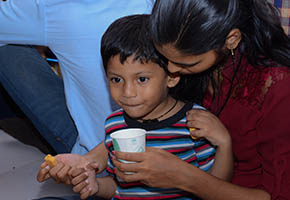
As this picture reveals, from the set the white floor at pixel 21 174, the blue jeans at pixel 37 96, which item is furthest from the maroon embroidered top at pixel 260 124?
the white floor at pixel 21 174

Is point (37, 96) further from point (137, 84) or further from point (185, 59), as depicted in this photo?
point (185, 59)

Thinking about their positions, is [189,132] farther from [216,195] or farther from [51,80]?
[51,80]

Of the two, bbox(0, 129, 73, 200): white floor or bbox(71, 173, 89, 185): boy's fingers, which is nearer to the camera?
bbox(71, 173, 89, 185): boy's fingers

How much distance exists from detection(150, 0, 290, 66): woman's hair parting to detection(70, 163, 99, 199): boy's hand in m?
0.60

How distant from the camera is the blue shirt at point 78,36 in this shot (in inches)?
67.0

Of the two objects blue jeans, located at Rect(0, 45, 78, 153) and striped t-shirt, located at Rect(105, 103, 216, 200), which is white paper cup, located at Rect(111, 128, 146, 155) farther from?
blue jeans, located at Rect(0, 45, 78, 153)

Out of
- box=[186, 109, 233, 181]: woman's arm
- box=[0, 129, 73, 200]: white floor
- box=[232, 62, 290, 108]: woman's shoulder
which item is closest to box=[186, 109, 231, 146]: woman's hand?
box=[186, 109, 233, 181]: woman's arm

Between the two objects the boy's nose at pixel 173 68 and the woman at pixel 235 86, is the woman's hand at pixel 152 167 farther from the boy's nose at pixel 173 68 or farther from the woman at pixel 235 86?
the boy's nose at pixel 173 68

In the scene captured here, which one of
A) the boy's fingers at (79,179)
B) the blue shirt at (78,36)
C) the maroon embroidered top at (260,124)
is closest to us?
the maroon embroidered top at (260,124)

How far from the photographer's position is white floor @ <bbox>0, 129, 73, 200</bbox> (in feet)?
7.63

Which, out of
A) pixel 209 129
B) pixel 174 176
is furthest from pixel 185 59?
pixel 174 176

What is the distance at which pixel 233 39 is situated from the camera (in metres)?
1.32

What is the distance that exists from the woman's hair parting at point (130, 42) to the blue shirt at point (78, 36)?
21cm

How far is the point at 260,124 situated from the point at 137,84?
0.46 meters
